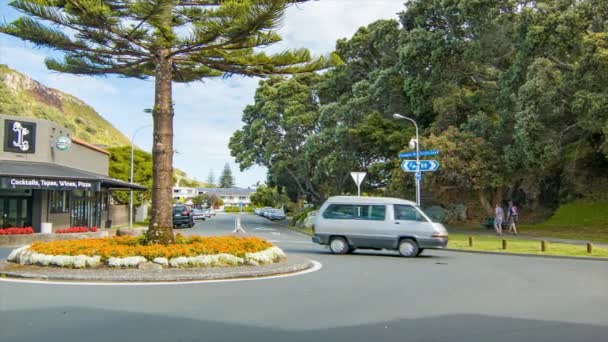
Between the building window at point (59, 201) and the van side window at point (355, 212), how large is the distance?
1879cm

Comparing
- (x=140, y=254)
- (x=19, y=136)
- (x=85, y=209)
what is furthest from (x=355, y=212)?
(x=85, y=209)

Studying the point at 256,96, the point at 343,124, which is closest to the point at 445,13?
the point at 343,124

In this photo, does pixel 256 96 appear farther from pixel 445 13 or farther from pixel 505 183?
pixel 505 183

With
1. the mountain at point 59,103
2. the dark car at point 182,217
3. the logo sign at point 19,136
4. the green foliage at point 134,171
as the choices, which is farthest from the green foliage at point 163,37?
the mountain at point 59,103

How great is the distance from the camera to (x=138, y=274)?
1170 centimetres

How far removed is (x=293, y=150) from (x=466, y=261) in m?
32.7

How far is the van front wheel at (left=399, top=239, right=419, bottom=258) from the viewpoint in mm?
17766

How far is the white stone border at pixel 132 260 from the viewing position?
1256 cm

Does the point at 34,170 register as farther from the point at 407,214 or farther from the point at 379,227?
the point at 407,214

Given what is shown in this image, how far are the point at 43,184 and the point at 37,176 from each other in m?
0.48

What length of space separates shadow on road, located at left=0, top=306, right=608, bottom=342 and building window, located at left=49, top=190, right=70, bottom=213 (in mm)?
24736

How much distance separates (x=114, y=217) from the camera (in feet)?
154

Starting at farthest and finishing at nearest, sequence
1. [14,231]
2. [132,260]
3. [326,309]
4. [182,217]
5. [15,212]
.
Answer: [182,217], [15,212], [14,231], [132,260], [326,309]

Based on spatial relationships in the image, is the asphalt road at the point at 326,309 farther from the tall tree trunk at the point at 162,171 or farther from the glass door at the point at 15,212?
the glass door at the point at 15,212
